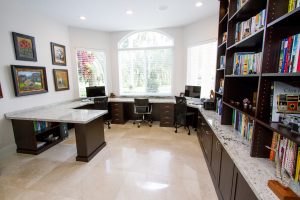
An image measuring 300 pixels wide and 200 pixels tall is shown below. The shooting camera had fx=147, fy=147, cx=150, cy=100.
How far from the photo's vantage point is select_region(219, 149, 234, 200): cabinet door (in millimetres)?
1467

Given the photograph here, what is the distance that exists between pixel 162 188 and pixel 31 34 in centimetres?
397

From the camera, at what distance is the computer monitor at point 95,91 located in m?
4.47

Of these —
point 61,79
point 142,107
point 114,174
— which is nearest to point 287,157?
point 114,174

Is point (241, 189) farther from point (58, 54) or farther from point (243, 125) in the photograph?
point (58, 54)

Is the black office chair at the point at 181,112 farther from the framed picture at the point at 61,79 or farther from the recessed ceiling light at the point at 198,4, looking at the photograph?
the framed picture at the point at 61,79

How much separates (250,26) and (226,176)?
1.69 meters

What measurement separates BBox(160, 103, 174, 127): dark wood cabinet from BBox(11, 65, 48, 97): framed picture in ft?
9.97

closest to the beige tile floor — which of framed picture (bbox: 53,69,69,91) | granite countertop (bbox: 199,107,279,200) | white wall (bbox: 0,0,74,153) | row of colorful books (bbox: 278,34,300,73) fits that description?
granite countertop (bbox: 199,107,279,200)

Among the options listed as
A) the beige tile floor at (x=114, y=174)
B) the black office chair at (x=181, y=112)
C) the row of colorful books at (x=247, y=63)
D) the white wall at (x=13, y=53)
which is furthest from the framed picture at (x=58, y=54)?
the row of colorful books at (x=247, y=63)

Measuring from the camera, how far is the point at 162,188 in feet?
6.61

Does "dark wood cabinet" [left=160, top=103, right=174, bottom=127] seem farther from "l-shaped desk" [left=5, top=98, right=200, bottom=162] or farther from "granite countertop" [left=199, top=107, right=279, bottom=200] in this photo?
"granite countertop" [left=199, top=107, right=279, bottom=200]

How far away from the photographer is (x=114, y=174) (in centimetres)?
230

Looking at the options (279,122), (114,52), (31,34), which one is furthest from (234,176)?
(114,52)

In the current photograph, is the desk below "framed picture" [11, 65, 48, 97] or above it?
below
